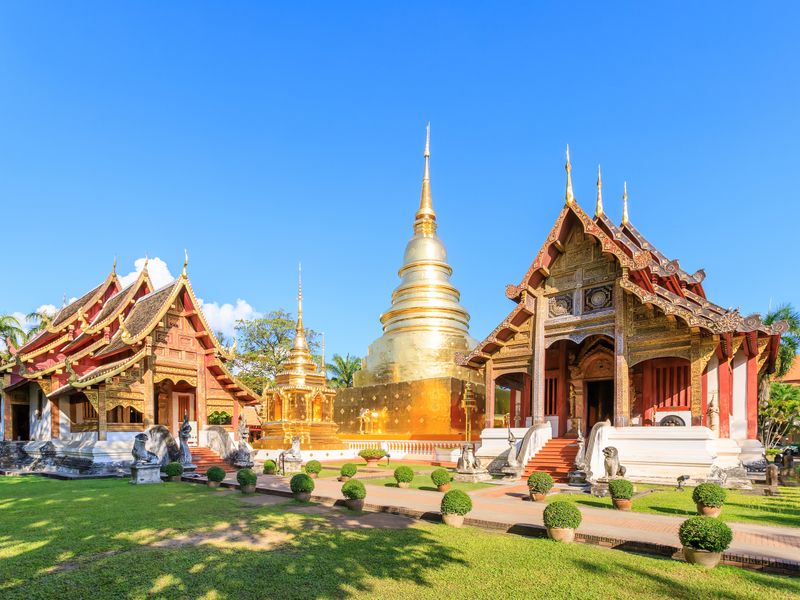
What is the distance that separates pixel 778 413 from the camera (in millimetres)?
30656

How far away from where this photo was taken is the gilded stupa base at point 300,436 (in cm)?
2589

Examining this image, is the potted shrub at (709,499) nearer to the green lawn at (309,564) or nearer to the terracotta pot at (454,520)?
the green lawn at (309,564)

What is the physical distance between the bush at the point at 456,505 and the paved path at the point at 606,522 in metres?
0.30

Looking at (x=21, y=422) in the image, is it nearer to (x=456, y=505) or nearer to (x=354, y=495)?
(x=354, y=495)

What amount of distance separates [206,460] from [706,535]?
16.4m

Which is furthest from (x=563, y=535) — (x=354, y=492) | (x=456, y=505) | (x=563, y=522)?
(x=354, y=492)

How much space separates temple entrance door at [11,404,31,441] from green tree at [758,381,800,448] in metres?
34.4

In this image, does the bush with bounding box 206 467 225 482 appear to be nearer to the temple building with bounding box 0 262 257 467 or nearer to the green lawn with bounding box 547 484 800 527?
the temple building with bounding box 0 262 257 467

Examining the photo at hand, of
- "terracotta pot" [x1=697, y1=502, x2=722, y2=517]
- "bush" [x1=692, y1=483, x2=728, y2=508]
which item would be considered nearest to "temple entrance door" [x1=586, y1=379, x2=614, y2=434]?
"terracotta pot" [x1=697, y1=502, x2=722, y2=517]

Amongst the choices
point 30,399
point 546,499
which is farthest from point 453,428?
point 30,399

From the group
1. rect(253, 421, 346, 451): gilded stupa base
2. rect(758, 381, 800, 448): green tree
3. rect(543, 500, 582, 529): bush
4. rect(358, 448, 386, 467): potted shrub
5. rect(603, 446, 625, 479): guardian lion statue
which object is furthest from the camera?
rect(758, 381, 800, 448): green tree

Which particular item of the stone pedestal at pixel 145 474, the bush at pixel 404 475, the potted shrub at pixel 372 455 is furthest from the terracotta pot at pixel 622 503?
the potted shrub at pixel 372 455

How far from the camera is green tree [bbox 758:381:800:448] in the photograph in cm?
2992

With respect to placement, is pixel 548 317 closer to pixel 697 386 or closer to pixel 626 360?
pixel 626 360
